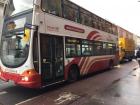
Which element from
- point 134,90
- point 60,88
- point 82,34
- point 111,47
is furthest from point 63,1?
point 111,47

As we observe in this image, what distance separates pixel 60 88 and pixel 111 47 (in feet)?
30.7

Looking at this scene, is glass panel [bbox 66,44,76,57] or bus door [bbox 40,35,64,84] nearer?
bus door [bbox 40,35,64,84]

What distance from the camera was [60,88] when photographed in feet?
32.6

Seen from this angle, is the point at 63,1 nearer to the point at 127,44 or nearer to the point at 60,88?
the point at 60,88

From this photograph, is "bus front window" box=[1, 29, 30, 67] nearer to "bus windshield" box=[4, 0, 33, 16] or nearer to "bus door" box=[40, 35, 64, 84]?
"bus door" box=[40, 35, 64, 84]

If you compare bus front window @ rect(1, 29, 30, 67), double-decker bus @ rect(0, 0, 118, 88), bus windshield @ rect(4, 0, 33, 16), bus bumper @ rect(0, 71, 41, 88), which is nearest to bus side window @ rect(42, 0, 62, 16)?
double-decker bus @ rect(0, 0, 118, 88)

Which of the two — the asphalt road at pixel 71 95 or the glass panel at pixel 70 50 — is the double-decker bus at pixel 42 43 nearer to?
the glass panel at pixel 70 50

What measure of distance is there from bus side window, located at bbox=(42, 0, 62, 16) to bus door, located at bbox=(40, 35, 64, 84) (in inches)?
43.7

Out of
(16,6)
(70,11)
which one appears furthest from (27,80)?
(70,11)

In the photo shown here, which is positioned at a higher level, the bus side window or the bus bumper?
the bus side window

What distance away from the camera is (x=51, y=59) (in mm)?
9180

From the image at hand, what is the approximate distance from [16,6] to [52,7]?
5.02 ft

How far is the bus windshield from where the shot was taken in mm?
8617

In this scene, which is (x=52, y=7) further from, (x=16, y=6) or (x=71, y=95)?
(x=71, y=95)
